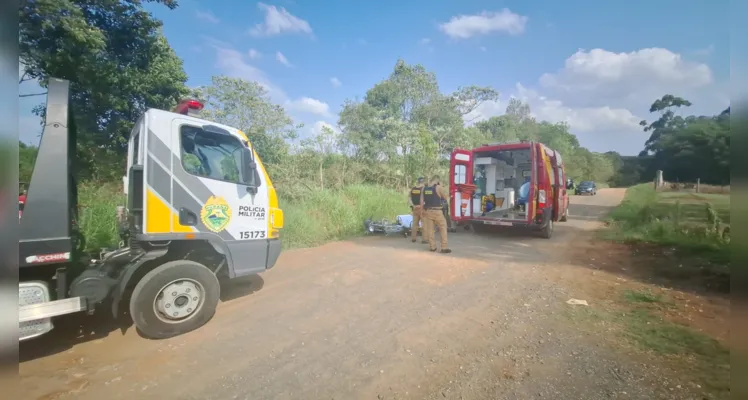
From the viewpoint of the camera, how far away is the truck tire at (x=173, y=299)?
326 centimetres

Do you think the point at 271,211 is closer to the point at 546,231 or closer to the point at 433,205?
the point at 433,205

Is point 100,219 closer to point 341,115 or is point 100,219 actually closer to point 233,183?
point 233,183

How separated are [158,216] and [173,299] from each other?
87 centimetres

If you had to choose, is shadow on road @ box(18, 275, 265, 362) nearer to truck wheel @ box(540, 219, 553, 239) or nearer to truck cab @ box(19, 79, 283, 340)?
truck cab @ box(19, 79, 283, 340)

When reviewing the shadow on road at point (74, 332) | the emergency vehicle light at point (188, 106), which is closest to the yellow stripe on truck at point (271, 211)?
the emergency vehicle light at point (188, 106)

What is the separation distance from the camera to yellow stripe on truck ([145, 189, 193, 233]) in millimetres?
3406

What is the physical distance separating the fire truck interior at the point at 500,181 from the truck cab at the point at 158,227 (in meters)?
7.00

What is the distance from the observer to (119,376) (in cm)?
273

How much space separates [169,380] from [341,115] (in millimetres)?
24791

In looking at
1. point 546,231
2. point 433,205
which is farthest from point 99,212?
point 546,231

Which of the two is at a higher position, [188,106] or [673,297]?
[188,106]

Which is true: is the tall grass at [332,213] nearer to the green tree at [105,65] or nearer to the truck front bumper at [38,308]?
the green tree at [105,65]

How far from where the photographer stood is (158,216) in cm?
345

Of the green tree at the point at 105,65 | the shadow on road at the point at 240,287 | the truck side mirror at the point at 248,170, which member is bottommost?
the shadow on road at the point at 240,287
